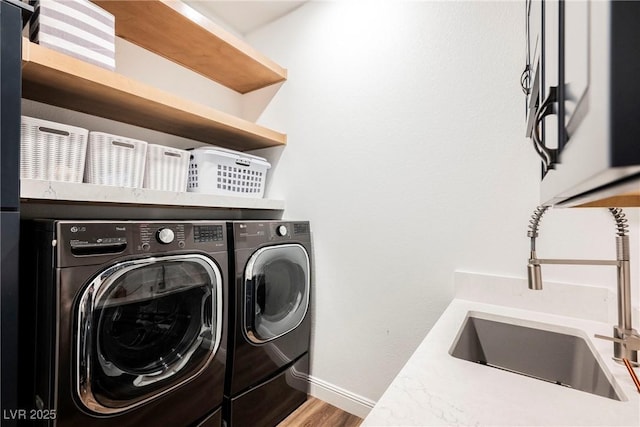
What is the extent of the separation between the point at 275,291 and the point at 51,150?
1.19 metres

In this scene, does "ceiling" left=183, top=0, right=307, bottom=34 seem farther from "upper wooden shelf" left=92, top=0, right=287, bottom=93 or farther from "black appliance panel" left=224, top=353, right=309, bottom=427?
"black appliance panel" left=224, top=353, right=309, bottom=427

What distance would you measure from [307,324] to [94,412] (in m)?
1.15

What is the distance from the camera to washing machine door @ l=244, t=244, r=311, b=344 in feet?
4.92

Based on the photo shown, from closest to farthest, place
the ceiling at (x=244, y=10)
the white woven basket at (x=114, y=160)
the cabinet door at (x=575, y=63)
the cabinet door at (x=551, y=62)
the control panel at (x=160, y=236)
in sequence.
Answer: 1. the cabinet door at (x=575, y=63)
2. the cabinet door at (x=551, y=62)
3. the control panel at (x=160, y=236)
4. the white woven basket at (x=114, y=160)
5. the ceiling at (x=244, y=10)

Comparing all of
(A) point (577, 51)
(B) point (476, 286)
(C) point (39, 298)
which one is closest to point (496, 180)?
(B) point (476, 286)

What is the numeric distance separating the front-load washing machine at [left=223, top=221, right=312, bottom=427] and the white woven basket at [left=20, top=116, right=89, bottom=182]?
0.66m

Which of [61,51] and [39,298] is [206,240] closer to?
[39,298]

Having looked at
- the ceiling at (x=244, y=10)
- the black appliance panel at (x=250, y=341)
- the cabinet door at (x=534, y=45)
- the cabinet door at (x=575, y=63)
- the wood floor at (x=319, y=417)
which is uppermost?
the ceiling at (x=244, y=10)

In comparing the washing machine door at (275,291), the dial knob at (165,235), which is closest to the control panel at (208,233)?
the dial knob at (165,235)

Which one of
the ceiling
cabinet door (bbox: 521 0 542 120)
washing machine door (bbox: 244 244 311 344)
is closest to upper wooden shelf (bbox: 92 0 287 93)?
the ceiling

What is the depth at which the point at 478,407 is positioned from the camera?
0.65m

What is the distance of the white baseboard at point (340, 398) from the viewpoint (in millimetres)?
1763

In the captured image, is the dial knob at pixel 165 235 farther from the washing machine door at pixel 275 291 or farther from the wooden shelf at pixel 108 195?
the washing machine door at pixel 275 291

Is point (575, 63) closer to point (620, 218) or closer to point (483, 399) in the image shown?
point (483, 399)
